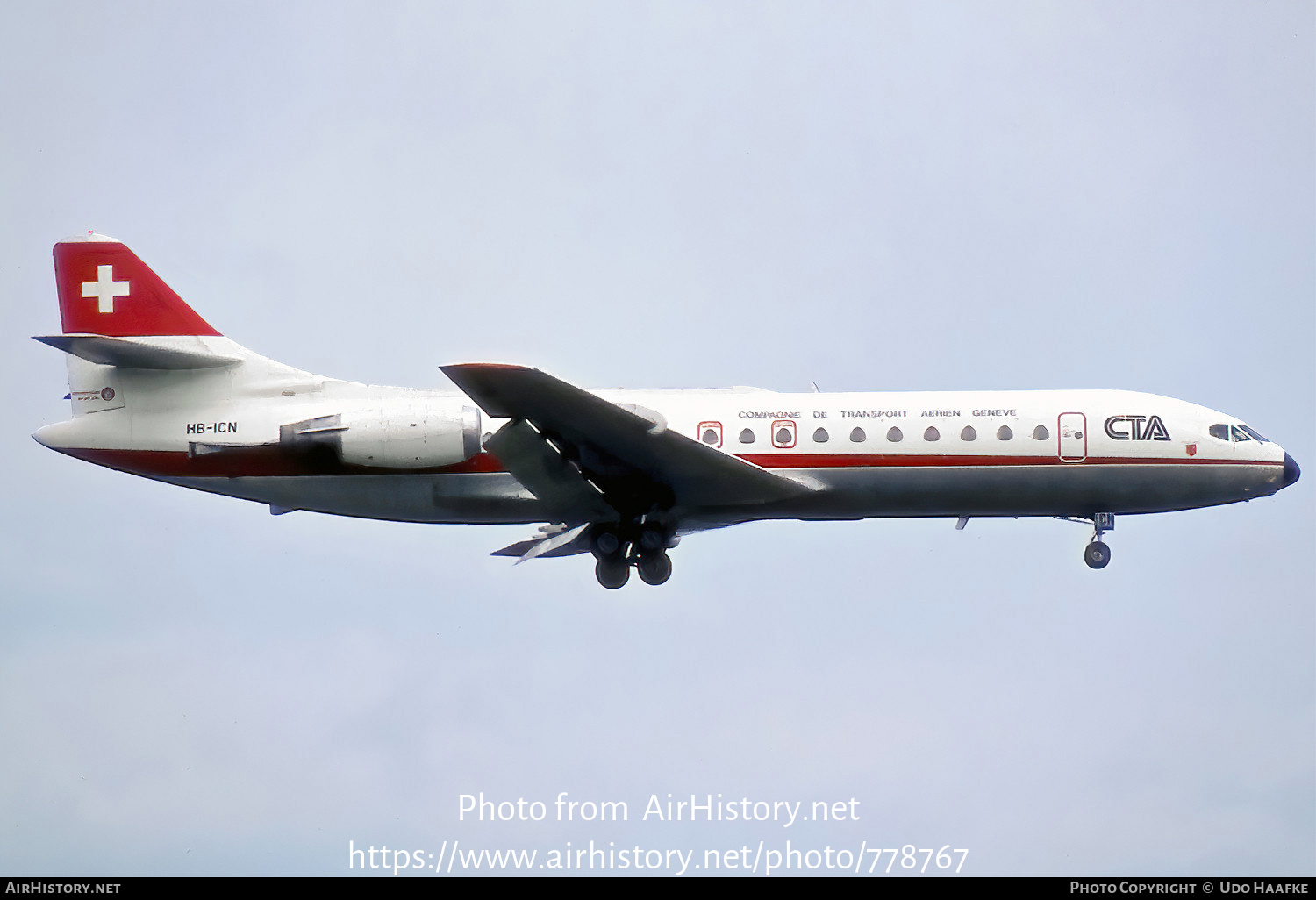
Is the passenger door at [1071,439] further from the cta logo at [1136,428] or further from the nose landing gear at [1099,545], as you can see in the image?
the nose landing gear at [1099,545]

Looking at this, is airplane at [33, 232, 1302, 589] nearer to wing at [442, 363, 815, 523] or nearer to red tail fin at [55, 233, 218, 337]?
wing at [442, 363, 815, 523]

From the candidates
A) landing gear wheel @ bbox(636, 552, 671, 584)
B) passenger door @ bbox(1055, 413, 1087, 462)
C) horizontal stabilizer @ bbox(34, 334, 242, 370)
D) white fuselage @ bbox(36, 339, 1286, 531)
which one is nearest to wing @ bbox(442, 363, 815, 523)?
white fuselage @ bbox(36, 339, 1286, 531)

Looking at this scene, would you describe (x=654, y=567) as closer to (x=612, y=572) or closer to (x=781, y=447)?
(x=612, y=572)

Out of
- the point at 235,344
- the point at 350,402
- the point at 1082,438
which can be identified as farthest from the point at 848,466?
the point at 235,344

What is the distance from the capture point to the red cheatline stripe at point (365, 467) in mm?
26016

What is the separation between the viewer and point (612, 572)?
26.8 meters

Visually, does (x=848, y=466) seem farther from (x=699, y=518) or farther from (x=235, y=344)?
(x=235, y=344)

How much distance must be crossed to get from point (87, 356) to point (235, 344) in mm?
2672

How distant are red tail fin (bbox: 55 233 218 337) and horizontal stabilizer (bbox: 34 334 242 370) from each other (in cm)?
27

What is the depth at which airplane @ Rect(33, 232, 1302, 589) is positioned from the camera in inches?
1009

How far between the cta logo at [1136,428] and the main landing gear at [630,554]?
814 centimetres

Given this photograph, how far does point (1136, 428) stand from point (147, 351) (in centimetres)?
1772

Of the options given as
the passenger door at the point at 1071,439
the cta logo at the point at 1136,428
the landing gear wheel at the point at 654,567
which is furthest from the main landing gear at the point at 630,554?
the cta logo at the point at 1136,428
